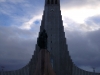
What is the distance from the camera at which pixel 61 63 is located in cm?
4628

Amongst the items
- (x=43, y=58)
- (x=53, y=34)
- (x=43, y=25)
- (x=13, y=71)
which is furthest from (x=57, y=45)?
(x=43, y=58)

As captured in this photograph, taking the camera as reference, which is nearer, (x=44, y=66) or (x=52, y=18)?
(x=44, y=66)

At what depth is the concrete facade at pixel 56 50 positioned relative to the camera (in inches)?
1813

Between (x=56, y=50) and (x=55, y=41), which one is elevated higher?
(x=55, y=41)

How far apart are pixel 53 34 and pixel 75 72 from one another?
9.79 m

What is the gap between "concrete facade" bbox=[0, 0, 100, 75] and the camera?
151 feet

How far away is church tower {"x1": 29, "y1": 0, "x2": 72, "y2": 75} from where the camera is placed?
151 feet

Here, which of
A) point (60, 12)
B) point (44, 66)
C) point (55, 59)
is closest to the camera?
point (44, 66)

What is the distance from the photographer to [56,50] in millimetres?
46469

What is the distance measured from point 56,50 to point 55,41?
81.3 inches

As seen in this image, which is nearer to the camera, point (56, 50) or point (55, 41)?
point (56, 50)

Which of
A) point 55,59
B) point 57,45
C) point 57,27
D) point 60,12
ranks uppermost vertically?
point 60,12

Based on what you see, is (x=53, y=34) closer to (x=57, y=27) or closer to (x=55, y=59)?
(x=57, y=27)

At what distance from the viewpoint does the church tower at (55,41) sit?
151 feet
